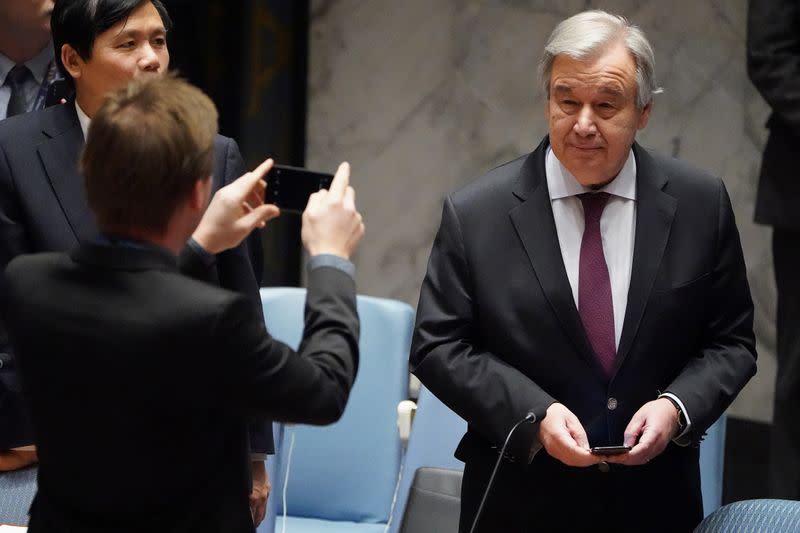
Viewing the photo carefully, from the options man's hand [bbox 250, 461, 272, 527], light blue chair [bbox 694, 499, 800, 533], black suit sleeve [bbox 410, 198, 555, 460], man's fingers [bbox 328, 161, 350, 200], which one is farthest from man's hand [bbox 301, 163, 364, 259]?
light blue chair [bbox 694, 499, 800, 533]

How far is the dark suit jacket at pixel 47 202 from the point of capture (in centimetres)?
250

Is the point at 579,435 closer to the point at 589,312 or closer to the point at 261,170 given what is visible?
the point at 589,312

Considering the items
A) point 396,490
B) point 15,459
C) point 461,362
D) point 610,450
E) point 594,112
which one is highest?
point 594,112

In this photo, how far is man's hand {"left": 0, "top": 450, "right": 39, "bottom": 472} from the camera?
265 centimetres

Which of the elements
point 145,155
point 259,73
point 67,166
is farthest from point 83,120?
point 259,73

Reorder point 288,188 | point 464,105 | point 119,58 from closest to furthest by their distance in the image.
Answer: point 288,188 → point 119,58 → point 464,105

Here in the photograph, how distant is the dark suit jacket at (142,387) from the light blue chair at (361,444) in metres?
1.83

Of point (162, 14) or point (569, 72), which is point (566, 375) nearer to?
point (569, 72)

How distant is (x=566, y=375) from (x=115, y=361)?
0.93 meters

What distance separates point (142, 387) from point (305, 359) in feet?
0.74

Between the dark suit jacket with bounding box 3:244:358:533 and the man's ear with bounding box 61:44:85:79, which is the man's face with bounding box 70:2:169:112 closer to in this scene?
the man's ear with bounding box 61:44:85:79

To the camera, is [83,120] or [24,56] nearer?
[83,120]

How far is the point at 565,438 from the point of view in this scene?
7.60 ft

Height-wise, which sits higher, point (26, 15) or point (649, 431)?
point (26, 15)
